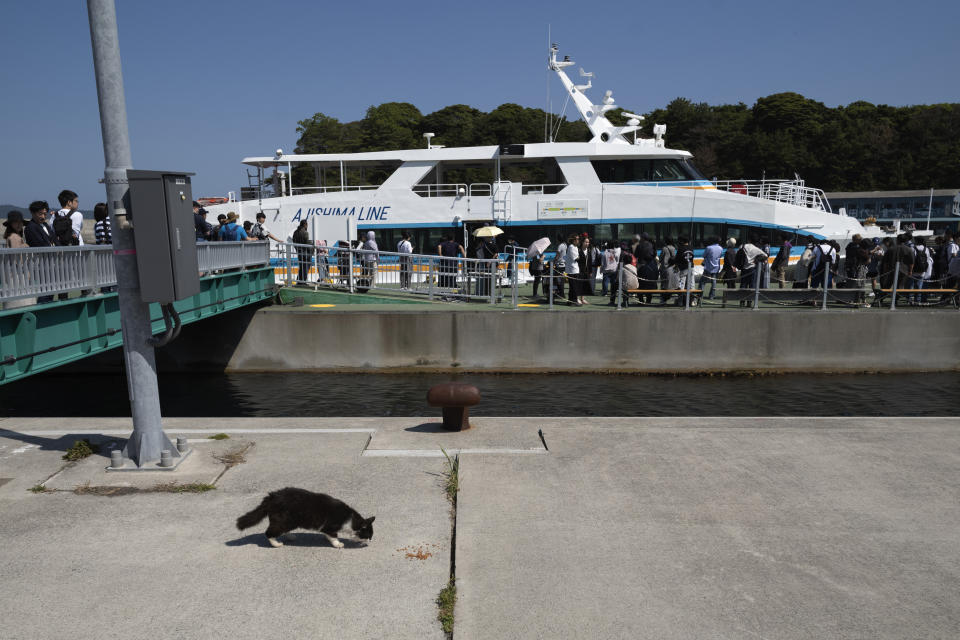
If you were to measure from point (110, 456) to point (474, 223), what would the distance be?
52.5 feet

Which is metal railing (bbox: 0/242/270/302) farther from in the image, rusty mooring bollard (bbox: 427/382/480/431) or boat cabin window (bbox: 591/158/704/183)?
boat cabin window (bbox: 591/158/704/183)

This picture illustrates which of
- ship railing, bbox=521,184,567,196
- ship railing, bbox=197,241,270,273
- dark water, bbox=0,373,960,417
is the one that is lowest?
dark water, bbox=0,373,960,417

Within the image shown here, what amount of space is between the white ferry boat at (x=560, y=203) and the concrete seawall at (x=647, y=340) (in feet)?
17.7

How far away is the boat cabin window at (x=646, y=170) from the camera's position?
21.2 meters

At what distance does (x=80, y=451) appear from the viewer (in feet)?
20.6

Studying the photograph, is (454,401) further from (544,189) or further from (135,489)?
(544,189)

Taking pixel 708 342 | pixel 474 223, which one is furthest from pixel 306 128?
pixel 708 342

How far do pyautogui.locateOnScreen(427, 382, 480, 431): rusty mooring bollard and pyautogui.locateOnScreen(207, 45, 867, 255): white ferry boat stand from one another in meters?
13.2

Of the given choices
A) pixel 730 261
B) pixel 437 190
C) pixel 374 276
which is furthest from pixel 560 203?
pixel 374 276

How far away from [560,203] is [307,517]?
1721 cm

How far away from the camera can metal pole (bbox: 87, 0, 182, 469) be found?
215 inches

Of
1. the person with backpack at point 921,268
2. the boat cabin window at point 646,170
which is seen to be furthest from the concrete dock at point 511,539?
the boat cabin window at point 646,170

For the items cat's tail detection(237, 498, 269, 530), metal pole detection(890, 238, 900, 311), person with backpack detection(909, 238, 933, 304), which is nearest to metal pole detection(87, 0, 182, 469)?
cat's tail detection(237, 498, 269, 530)

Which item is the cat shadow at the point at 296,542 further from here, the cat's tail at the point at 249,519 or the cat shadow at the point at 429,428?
the cat shadow at the point at 429,428
